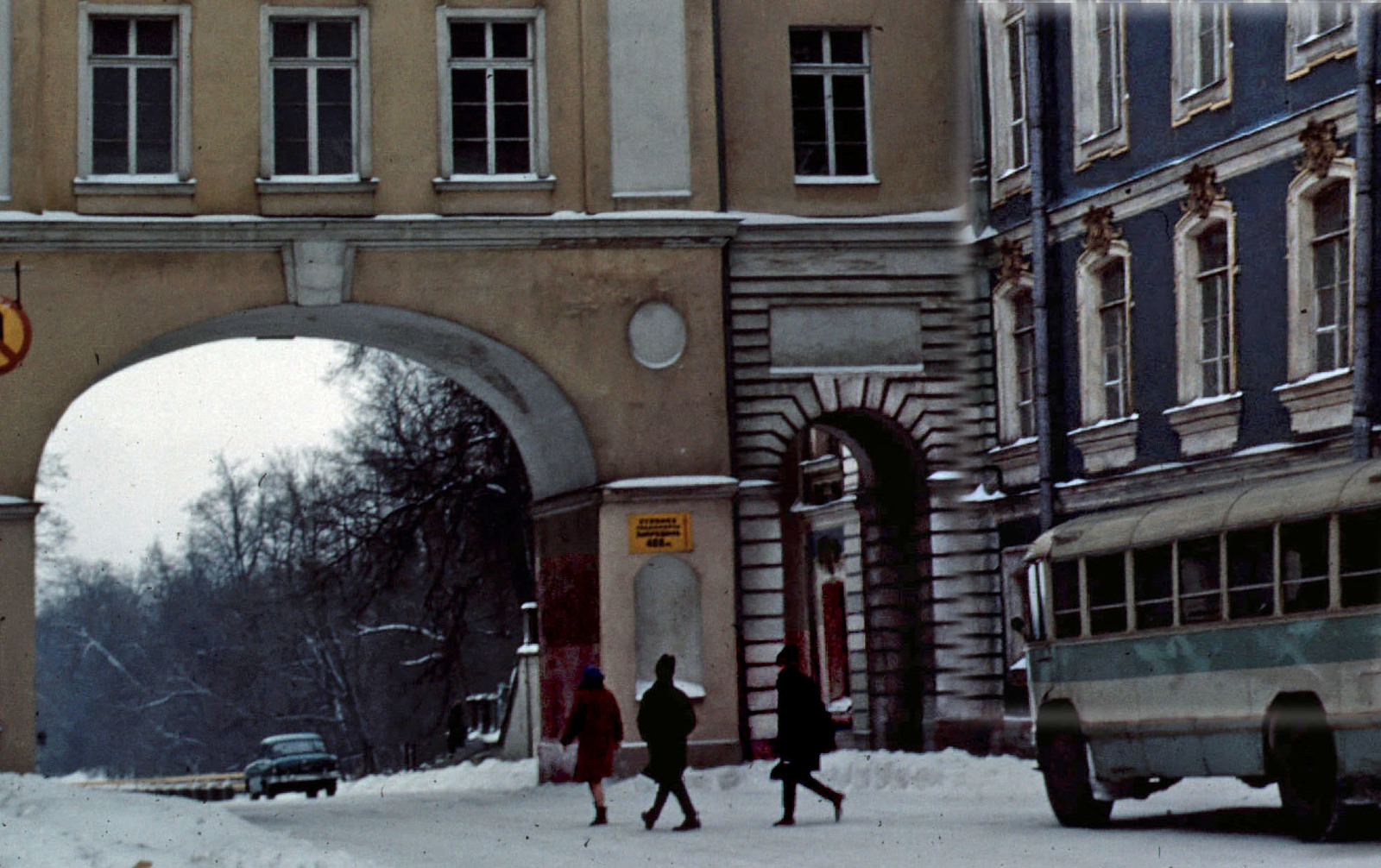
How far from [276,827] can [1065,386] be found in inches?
490

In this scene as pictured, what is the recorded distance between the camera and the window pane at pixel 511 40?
1245 inches

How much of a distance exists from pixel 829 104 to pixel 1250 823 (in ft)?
49.9

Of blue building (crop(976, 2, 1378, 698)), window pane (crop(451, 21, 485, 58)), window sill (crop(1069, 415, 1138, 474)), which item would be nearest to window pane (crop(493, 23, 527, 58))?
window pane (crop(451, 21, 485, 58))

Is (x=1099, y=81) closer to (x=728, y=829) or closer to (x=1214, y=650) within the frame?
(x=728, y=829)

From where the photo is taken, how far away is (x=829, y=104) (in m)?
32.9

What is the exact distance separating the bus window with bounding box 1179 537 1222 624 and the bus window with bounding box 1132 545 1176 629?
185 millimetres

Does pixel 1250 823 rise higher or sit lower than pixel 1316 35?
lower

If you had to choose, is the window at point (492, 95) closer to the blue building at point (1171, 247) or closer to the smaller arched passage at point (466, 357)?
the smaller arched passage at point (466, 357)

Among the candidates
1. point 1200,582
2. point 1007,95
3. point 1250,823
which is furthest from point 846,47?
point 1250,823

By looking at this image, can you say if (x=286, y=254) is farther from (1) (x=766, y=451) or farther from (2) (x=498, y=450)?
(2) (x=498, y=450)

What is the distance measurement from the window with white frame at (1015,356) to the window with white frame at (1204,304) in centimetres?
419

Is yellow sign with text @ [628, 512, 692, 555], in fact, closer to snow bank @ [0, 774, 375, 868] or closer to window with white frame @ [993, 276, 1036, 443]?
window with white frame @ [993, 276, 1036, 443]

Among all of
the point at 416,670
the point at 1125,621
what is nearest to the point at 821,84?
the point at 1125,621

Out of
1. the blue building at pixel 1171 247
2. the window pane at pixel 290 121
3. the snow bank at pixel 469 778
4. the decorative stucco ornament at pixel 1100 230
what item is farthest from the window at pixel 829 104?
the snow bank at pixel 469 778
